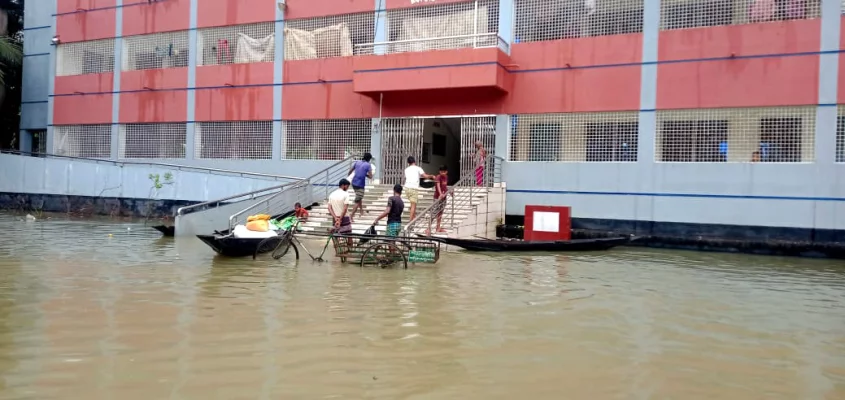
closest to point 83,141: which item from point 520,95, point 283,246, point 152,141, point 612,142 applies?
point 152,141

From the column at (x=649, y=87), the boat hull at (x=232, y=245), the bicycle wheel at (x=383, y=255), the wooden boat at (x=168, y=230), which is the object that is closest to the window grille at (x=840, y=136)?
the column at (x=649, y=87)

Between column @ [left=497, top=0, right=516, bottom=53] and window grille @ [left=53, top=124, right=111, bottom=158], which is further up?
column @ [left=497, top=0, right=516, bottom=53]

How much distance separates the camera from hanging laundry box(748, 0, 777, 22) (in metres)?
16.2

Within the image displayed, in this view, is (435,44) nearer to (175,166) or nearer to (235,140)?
(235,140)

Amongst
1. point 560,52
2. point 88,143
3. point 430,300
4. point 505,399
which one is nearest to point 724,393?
point 505,399

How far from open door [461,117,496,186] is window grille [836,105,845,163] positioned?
851 centimetres

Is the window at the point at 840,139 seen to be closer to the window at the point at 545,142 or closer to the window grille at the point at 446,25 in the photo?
the window at the point at 545,142

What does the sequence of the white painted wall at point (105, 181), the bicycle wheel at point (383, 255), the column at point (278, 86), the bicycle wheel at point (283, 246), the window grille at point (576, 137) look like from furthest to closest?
the column at point (278, 86)
the white painted wall at point (105, 181)
the window grille at point (576, 137)
the bicycle wheel at point (283, 246)
the bicycle wheel at point (383, 255)

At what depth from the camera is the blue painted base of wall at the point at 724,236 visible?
15344 mm

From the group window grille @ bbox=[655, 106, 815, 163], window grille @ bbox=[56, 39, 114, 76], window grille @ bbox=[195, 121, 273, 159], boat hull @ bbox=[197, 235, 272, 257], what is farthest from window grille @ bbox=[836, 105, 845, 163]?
window grille @ bbox=[56, 39, 114, 76]

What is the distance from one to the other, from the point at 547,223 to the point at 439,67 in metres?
5.69

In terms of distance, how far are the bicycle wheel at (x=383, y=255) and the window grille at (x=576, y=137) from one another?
8.86m

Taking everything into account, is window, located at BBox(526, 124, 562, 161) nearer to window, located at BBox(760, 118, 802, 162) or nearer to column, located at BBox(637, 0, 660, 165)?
column, located at BBox(637, 0, 660, 165)

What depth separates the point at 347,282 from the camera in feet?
30.5
